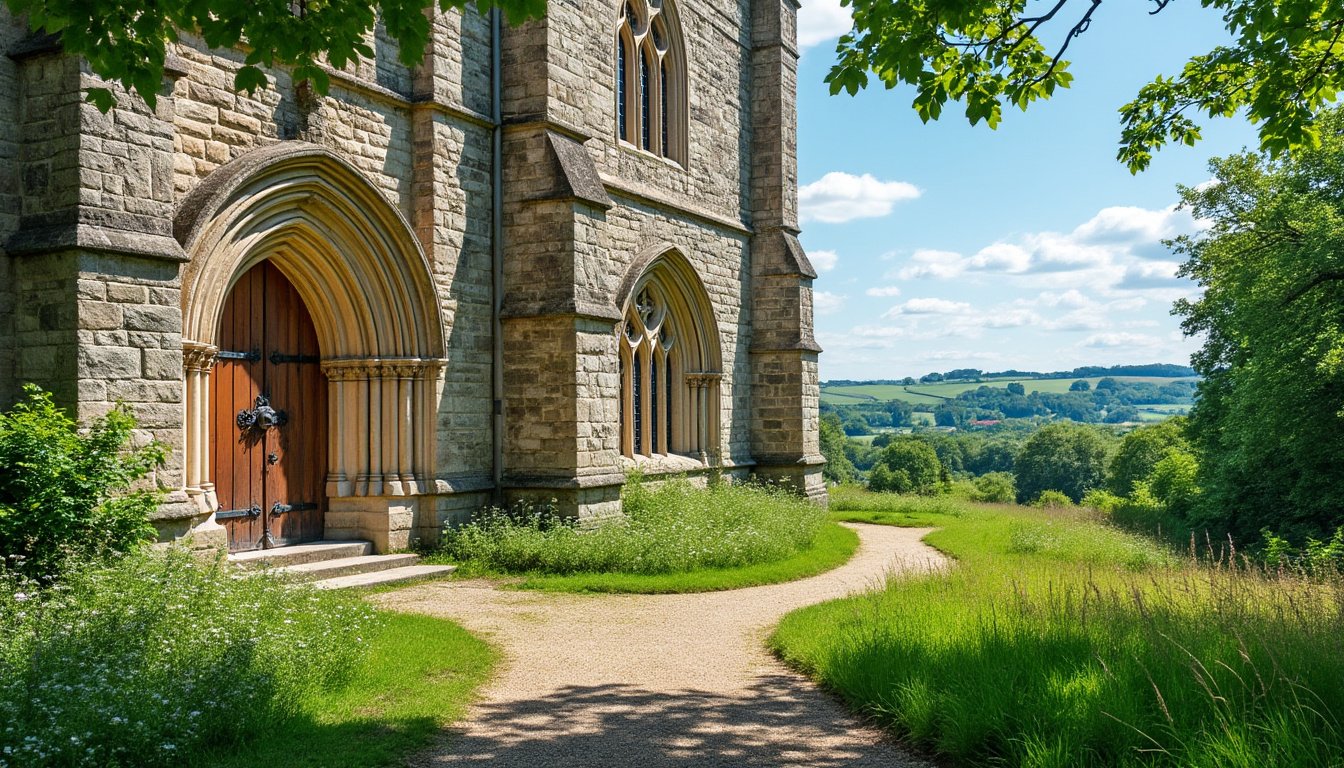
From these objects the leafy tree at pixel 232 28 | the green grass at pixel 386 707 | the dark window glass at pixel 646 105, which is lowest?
the green grass at pixel 386 707

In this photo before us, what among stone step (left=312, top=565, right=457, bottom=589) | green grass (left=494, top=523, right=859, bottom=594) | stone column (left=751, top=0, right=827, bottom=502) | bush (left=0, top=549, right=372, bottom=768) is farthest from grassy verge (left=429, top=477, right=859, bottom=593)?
stone column (left=751, top=0, right=827, bottom=502)

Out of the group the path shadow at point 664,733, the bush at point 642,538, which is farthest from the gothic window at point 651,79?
the path shadow at point 664,733

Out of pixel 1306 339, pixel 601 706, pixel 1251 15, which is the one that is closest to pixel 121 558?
pixel 601 706

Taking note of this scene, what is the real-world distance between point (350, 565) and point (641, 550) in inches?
122

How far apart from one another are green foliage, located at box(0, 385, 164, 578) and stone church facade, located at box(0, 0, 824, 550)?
467 millimetres

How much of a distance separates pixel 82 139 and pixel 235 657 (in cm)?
460

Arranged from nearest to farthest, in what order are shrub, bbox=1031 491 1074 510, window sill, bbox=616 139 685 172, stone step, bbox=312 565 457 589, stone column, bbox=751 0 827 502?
stone step, bbox=312 565 457 589 → window sill, bbox=616 139 685 172 → stone column, bbox=751 0 827 502 → shrub, bbox=1031 491 1074 510

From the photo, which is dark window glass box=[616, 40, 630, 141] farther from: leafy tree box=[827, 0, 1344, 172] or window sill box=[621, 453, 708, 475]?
leafy tree box=[827, 0, 1344, 172]

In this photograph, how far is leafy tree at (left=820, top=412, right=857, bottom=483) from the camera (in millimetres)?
53616

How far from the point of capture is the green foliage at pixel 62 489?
695 cm

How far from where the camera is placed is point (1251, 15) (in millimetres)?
7141

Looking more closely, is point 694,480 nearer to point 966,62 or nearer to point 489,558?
point 489,558

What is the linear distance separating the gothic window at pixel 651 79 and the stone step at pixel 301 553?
715 cm

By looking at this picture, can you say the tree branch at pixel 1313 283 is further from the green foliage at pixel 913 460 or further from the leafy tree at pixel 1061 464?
the leafy tree at pixel 1061 464
